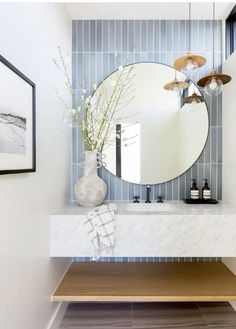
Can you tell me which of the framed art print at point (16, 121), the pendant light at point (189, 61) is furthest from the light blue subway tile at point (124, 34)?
the framed art print at point (16, 121)

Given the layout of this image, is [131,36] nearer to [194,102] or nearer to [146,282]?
[194,102]

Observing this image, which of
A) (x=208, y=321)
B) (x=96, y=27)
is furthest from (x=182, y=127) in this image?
(x=208, y=321)

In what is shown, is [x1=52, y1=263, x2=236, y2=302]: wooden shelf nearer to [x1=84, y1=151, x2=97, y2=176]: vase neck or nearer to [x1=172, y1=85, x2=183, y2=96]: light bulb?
[x1=84, y1=151, x2=97, y2=176]: vase neck

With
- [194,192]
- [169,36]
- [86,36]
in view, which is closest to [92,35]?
[86,36]

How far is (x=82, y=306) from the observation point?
2.14 metres

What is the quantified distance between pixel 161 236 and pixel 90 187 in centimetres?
65

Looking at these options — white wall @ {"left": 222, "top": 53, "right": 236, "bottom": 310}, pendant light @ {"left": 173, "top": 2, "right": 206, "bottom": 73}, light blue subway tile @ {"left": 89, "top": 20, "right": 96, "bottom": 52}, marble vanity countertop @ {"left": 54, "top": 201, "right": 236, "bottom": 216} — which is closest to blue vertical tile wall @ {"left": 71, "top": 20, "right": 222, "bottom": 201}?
light blue subway tile @ {"left": 89, "top": 20, "right": 96, "bottom": 52}

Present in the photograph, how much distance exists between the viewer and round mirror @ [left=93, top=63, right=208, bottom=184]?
2.29m

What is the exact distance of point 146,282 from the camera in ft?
6.11

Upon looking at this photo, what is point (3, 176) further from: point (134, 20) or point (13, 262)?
point (134, 20)

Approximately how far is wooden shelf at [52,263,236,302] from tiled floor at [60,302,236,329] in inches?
12.6

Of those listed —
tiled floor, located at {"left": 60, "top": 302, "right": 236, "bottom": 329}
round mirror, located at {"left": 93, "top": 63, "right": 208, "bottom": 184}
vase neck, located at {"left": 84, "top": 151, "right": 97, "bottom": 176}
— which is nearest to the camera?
tiled floor, located at {"left": 60, "top": 302, "right": 236, "bottom": 329}

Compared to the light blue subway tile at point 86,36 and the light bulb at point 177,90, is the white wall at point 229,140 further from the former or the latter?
the light blue subway tile at point 86,36

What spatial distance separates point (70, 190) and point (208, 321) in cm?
154
